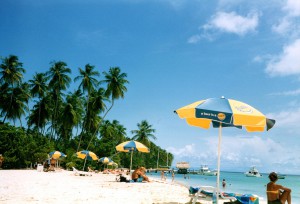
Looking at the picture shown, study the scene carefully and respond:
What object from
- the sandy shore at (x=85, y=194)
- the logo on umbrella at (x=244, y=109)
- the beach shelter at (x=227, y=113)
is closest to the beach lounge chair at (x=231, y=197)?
the sandy shore at (x=85, y=194)

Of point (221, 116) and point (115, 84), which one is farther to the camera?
point (115, 84)

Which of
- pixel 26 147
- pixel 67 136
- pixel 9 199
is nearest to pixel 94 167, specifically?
pixel 67 136

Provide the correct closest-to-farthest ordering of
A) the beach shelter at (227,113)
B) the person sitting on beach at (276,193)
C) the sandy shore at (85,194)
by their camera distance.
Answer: the beach shelter at (227,113)
the person sitting on beach at (276,193)
the sandy shore at (85,194)

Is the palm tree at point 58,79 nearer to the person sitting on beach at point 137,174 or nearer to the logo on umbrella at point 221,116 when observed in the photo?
the person sitting on beach at point 137,174

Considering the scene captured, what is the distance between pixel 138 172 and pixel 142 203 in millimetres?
8573

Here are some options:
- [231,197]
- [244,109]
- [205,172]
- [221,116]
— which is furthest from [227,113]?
[205,172]

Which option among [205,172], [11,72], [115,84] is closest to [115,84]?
[115,84]

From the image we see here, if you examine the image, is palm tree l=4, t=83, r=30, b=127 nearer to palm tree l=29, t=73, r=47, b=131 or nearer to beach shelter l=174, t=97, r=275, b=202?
palm tree l=29, t=73, r=47, b=131

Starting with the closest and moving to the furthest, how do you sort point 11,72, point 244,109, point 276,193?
point 244,109 → point 276,193 → point 11,72

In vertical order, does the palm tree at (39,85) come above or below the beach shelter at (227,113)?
above

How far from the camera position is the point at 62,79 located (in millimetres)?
46469

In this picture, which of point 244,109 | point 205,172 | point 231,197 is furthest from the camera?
point 205,172

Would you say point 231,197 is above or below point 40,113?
below

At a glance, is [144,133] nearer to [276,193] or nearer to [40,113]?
[40,113]
